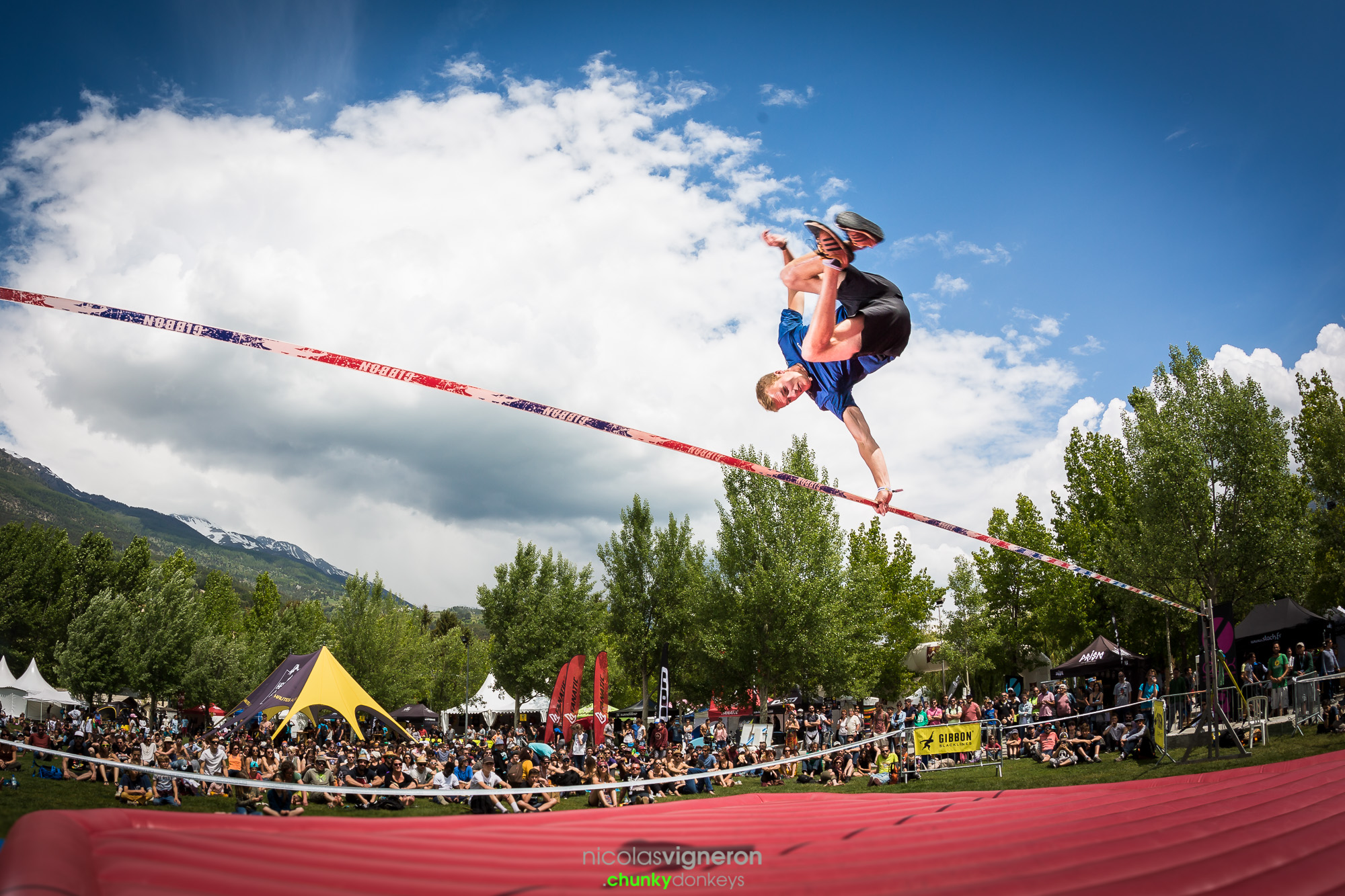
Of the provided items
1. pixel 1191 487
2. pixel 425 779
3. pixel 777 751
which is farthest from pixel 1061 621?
pixel 425 779

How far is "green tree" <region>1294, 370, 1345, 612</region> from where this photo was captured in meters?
26.1

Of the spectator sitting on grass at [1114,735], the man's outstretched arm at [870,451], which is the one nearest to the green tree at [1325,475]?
the spectator sitting on grass at [1114,735]

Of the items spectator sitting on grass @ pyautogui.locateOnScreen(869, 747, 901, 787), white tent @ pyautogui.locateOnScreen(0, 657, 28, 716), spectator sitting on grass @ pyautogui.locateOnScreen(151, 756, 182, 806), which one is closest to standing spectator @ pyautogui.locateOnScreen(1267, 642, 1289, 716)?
spectator sitting on grass @ pyautogui.locateOnScreen(869, 747, 901, 787)

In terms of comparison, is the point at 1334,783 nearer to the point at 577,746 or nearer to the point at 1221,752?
the point at 1221,752

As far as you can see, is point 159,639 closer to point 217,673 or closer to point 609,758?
point 217,673

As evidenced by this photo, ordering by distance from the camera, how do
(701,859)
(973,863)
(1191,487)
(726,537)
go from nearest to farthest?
(973,863) → (701,859) → (1191,487) → (726,537)

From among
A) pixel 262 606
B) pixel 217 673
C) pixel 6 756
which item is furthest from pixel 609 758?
pixel 262 606

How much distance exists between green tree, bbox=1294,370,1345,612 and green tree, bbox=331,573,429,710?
138 ft

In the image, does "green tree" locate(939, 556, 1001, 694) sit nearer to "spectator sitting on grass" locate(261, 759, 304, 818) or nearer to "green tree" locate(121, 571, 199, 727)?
"spectator sitting on grass" locate(261, 759, 304, 818)

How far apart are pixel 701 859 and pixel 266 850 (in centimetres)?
223

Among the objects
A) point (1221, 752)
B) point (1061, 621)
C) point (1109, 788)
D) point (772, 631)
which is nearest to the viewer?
point (1109, 788)

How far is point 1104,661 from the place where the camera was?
24.6 metres

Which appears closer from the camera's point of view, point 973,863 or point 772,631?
point 973,863

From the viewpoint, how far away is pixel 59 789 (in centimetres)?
1465
